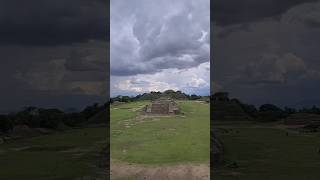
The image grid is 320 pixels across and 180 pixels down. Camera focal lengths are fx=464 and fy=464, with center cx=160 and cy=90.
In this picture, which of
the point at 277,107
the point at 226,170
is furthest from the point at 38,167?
the point at 277,107

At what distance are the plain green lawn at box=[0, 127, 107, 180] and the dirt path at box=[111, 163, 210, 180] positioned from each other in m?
1.01

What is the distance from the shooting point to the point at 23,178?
46.7ft

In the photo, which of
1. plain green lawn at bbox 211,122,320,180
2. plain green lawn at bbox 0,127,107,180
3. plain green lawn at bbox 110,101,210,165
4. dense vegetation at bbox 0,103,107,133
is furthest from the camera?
plain green lawn at bbox 110,101,210,165

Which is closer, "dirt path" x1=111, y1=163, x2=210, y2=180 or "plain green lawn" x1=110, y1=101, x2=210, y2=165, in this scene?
"dirt path" x1=111, y1=163, x2=210, y2=180

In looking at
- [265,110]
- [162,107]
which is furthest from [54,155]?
[162,107]

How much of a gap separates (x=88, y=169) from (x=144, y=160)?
301cm

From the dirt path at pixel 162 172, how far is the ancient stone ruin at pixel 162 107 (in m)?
7.98

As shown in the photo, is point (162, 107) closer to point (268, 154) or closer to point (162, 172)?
point (162, 172)

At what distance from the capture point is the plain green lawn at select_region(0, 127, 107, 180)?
48.5 feet

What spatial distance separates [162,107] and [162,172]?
9532mm

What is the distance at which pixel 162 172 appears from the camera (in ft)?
55.9

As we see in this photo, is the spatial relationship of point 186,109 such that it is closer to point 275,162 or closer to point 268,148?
point 268,148

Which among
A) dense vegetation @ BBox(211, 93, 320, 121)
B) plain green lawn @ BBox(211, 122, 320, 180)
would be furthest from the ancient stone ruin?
dense vegetation @ BBox(211, 93, 320, 121)

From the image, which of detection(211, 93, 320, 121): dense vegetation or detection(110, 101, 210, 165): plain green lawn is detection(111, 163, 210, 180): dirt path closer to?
detection(110, 101, 210, 165): plain green lawn
